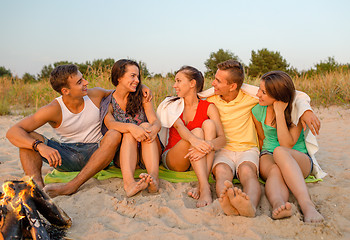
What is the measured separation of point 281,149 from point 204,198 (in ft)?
2.83

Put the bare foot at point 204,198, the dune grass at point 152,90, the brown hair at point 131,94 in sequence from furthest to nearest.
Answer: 1. the dune grass at point 152,90
2. the brown hair at point 131,94
3. the bare foot at point 204,198

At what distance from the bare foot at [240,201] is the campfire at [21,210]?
1319mm

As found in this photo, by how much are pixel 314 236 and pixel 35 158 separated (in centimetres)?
271

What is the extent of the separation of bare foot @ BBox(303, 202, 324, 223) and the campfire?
1.93 metres

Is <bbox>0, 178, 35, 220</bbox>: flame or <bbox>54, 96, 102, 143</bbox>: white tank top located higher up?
<bbox>54, 96, 102, 143</bbox>: white tank top

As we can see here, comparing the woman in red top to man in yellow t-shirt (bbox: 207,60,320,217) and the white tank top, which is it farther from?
the white tank top

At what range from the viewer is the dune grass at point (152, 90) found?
7.15 metres

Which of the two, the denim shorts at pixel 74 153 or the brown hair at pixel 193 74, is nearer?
the denim shorts at pixel 74 153

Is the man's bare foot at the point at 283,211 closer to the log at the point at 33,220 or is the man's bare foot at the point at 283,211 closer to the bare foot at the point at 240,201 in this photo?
the bare foot at the point at 240,201

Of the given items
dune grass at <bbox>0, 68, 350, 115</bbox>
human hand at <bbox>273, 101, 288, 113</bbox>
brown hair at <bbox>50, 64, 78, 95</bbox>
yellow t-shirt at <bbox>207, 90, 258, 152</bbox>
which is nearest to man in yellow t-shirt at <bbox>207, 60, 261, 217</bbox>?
yellow t-shirt at <bbox>207, 90, 258, 152</bbox>

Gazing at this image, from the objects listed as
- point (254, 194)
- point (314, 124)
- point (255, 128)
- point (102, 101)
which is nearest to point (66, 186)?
point (102, 101)

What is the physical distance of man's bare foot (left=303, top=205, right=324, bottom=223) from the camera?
2.36 metres

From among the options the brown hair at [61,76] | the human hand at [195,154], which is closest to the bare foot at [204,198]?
the human hand at [195,154]

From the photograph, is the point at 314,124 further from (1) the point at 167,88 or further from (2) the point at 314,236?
(1) the point at 167,88
